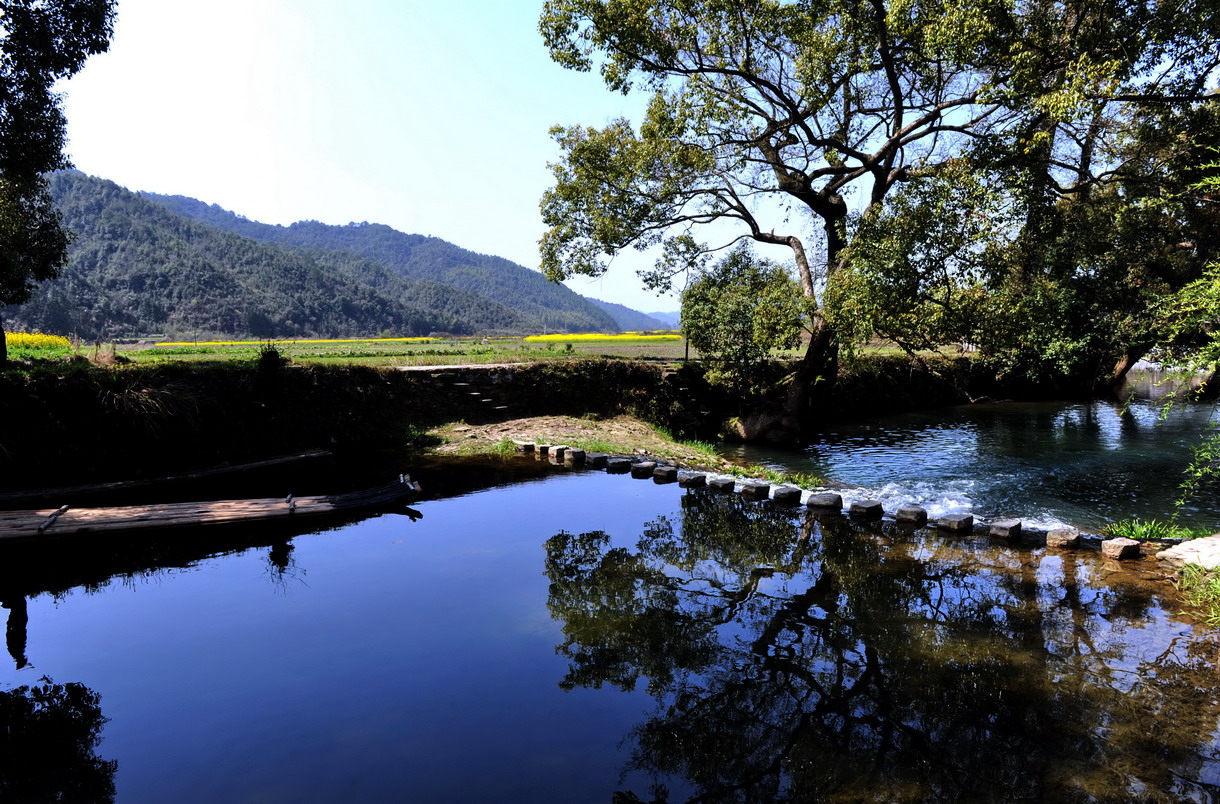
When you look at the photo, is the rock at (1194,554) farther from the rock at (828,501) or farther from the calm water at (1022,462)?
the rock at (828,501)

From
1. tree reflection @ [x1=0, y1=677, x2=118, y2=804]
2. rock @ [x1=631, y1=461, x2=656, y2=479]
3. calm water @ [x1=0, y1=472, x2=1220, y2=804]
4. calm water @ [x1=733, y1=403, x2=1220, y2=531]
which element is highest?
rock @ [x1=631, y1=461, x2=656, y2=479]

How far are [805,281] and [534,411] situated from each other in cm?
854

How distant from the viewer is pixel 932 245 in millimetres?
15242

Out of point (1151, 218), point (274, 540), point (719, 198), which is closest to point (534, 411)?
point (719, 198)

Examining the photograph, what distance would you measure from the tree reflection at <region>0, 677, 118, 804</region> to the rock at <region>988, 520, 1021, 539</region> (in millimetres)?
Answer: 9770

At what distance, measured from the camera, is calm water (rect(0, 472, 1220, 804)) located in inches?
171

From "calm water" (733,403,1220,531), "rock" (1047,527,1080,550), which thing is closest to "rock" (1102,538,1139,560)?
"rock" (1047,527,1080,550)

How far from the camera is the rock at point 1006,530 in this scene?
30.6 ft

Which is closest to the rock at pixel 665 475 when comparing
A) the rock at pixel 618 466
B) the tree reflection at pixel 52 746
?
the rock at pixel 618 466

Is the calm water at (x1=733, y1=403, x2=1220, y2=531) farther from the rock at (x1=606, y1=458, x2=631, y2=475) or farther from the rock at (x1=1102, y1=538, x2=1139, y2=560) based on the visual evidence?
the rock at (x1=606, y1=458, x2=631, y2=475)

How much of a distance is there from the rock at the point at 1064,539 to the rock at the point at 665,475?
240 inches

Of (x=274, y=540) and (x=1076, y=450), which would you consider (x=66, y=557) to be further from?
(x=1076, y=450)

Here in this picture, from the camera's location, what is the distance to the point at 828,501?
11.0 meters

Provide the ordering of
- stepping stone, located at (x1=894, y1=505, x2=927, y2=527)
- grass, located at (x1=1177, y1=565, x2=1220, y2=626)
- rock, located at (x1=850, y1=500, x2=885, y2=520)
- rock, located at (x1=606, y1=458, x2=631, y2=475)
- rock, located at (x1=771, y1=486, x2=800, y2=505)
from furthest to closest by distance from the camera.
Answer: rock, located at (x1=606, y1=458, x2=631, y2=475) → rock, located at (x1=771, y1=486, x2=800, y2=505) → rock, located at (x1=850, y1=500, x2=885, y2=520) → stepping stone, located at (x1=894, y1=505, x2=927, y2=527) → grass, located at (x1=1177, y1=565, x2=1220, y2=626)
